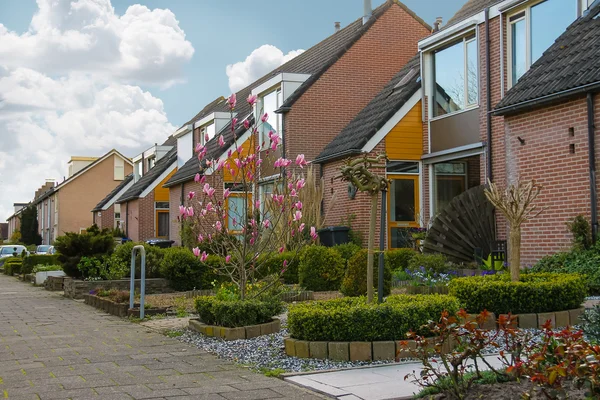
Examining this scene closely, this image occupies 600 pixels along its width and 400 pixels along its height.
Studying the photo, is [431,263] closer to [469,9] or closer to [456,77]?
[456,77]

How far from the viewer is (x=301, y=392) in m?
5.79

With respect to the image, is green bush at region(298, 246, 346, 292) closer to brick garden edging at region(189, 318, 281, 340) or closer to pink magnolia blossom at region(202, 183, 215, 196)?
brick garden edging at region(189, 318, 281, 340)

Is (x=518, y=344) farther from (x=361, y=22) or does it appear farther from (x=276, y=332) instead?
(x=361, y=22)

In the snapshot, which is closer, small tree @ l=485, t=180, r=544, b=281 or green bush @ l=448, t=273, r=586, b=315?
green bush @ l=448, t=273, r=586, b=315

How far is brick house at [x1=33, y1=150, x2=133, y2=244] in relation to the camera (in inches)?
2090

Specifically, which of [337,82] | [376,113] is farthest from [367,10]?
[376,113]

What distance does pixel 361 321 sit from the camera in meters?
7.08

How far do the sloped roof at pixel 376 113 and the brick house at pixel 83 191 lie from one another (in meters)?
36.1

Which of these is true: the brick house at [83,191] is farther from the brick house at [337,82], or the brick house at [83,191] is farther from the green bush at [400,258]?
the green bush at [400,258]

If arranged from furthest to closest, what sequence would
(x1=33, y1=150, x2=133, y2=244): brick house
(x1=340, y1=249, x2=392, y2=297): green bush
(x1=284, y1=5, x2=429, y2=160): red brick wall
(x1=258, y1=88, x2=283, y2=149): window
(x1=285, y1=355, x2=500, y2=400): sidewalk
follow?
1. (x1=33, y1=150, x2=133, y2=244): brick house
2. (x1=258, y1=88, x2=283, y2=149): window
3. (x1=284, y1=5, x2=429, y2=160): red brick wall
4. (x1=340, y1=249, x2=392, y2=297): green bush
5. (x1=285, y1=355, x2=500, y2=400): sidewalk

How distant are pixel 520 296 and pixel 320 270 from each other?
546 centimetres

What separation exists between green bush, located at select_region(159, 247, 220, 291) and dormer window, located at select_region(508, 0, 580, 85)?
7923 mm

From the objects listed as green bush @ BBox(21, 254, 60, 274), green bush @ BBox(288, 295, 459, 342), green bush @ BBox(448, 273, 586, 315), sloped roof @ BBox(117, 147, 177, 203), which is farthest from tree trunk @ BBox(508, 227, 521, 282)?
sloped roof @ BBox(117, 147, 177, 203)

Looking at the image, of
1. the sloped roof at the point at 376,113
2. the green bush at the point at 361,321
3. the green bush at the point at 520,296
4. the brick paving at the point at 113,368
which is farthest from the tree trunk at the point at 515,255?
the sloped roof at the point at 376,113
